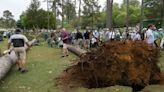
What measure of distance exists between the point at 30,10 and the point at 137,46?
7393 centimetres

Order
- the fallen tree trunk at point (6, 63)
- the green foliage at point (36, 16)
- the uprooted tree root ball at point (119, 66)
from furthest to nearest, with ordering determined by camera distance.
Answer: the green foliage at point (36, 16)
the fallen tree trunk at point (6, 63)
the uprooted tree root ball at point (119, 66)

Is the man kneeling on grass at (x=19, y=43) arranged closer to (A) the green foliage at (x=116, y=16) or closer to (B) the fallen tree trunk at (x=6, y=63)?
(B) the fallen tree trunk at (x=6, y=63)

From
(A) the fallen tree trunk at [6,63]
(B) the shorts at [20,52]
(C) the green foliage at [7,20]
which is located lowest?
(C) the green foliage at [7,20]

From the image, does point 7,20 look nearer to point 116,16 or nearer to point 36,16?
point 116,16

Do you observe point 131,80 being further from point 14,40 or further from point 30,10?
point 30,10

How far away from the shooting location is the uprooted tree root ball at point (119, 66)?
1249cm

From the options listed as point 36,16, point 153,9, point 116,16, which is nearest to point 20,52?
point 153,9

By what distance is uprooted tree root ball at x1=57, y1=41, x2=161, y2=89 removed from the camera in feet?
41.0

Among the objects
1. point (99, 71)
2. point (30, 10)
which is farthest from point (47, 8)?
point (99, 71)

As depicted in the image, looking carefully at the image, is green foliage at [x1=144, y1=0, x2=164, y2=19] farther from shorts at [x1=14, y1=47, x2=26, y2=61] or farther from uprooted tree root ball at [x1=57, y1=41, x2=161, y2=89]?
uprooted tree root ball at [x1=57, y1=41, x2=161, y2=89]

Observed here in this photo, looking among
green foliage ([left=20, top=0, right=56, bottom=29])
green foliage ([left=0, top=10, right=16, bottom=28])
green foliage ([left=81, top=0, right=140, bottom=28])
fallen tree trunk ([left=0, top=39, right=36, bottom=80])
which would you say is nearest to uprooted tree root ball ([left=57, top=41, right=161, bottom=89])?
fallen tree trunk ([left=0, top=39, right=36, bottom=80])

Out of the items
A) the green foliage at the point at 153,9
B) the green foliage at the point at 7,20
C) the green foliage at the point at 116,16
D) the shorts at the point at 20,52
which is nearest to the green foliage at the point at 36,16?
the green foliage at the point at 116,16

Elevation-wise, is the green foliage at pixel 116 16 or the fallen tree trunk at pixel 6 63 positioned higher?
the fallen tree trunk at pixel 6 63

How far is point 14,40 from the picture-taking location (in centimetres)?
1716
